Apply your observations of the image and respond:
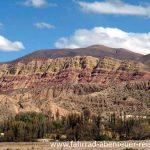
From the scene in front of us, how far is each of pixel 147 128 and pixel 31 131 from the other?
27.1 meters

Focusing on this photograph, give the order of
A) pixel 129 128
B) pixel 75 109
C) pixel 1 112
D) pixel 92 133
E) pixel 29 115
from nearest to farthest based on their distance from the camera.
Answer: pixel 92 133 < pixel 129 128 < pixel 29 115 < pixel 1 112 < pixel 75 109

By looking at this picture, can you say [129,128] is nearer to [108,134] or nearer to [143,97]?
[108,134]

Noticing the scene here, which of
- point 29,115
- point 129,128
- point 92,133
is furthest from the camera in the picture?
point 29,115

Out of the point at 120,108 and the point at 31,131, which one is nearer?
the point at 31,131

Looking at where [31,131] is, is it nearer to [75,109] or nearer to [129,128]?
[129,128]

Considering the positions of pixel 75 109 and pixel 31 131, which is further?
pixel 75 109

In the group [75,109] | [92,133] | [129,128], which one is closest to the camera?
[92,133]

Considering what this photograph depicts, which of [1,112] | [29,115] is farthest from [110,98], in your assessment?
[29,115]

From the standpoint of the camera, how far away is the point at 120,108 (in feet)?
598

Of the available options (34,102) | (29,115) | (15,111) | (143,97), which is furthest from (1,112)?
(143,97)

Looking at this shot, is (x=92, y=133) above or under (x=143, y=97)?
under

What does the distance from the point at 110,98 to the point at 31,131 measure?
91348 millimetres

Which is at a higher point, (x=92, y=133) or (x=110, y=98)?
(x=110, y=98)

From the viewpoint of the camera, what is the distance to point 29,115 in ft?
437
